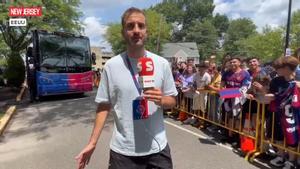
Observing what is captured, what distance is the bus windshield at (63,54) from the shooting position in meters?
16.0

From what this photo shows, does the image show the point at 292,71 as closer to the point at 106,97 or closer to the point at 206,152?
the point at 206,152

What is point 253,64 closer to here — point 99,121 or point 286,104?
point 286,104

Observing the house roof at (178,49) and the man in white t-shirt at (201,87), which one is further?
the house roof at (178,49)

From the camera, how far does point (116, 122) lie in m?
2.93

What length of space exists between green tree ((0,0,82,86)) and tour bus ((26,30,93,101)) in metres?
2.19

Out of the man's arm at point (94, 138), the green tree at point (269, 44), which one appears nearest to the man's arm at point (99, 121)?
the man's arm at point (94, 138)

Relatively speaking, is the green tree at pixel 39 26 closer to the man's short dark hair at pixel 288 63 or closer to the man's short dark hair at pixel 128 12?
the man's short dark hair at pixel 288 63

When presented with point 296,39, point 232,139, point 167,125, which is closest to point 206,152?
point 232,139

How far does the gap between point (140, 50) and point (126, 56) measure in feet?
0.42

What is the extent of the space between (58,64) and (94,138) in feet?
45.7

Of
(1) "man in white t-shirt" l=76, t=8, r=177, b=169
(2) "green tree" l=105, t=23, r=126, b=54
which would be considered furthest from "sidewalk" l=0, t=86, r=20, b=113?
(2) "green tree" l=105, t=23, r=126, b=54

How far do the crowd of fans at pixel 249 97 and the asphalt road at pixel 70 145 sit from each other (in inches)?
20.9

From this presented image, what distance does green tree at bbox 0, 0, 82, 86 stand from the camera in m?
24.5

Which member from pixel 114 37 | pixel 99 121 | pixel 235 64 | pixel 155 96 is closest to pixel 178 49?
pixel 114 37
